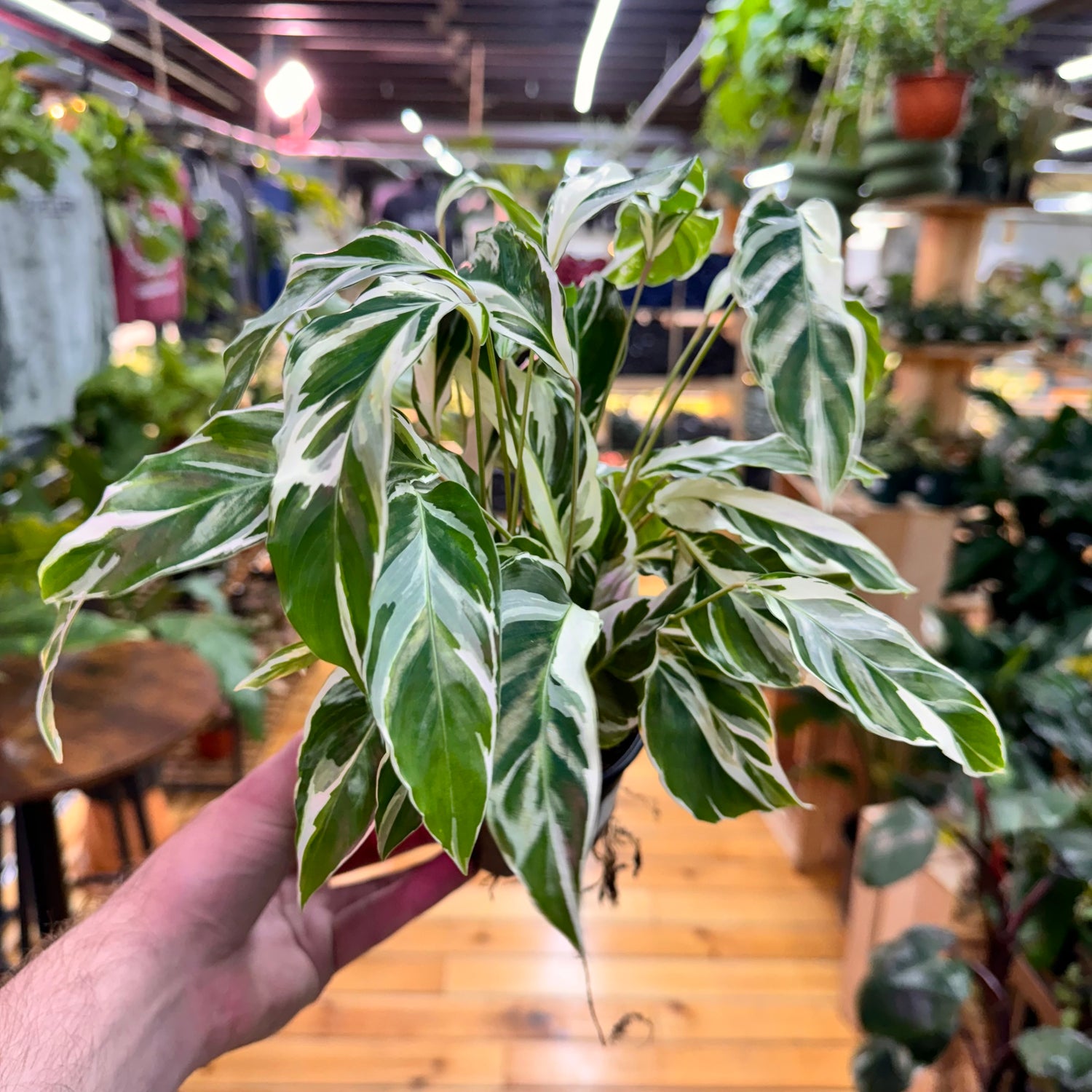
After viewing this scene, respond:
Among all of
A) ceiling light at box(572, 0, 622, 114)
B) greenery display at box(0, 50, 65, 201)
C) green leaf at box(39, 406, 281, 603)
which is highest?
ceiling light at box(572, 0, 622, 114)

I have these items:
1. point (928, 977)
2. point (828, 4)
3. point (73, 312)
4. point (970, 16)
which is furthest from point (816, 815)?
point (73, 312)

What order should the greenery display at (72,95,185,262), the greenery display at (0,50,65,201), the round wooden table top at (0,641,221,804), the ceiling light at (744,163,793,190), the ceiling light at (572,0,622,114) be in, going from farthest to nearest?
the ceiling light at (572,0,622,114), the ceiling light at (744,163,793,190), the greenery display at (72,95,185,262), the greenery display at (0,50,65,201), the round wooden table top at (0,641,221,804)

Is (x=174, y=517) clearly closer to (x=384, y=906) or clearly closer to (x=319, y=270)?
(x=319, y=270)

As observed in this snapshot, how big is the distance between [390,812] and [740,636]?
1.00 feet

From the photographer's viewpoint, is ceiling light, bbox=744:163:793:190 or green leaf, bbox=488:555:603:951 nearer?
green leaf, bbox=488:555:603:951

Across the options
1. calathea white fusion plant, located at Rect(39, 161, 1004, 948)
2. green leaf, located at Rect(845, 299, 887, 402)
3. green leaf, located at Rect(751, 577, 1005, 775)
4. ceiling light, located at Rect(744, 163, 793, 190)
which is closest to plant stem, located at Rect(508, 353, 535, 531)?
calathea white fusion plant, located at Rect(39, 161, 1004, 948)

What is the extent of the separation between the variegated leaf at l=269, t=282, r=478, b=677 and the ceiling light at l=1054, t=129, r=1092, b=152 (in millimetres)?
5838

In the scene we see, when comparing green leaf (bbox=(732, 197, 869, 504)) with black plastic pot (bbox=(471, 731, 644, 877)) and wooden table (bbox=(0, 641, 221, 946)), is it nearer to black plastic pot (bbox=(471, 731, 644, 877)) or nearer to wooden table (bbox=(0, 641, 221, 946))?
black plastic pot (bbox=(471, 731, 644, 877))

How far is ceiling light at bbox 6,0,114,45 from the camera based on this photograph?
7.80 feet

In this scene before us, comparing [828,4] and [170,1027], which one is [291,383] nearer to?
[170,1027]

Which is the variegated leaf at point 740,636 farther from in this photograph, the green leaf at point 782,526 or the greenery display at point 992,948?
the greenery display at point 992,948

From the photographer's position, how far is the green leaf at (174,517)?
512mm

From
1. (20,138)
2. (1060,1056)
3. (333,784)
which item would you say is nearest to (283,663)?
(333,784)

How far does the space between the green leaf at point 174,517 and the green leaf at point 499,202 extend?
0.96 ft
